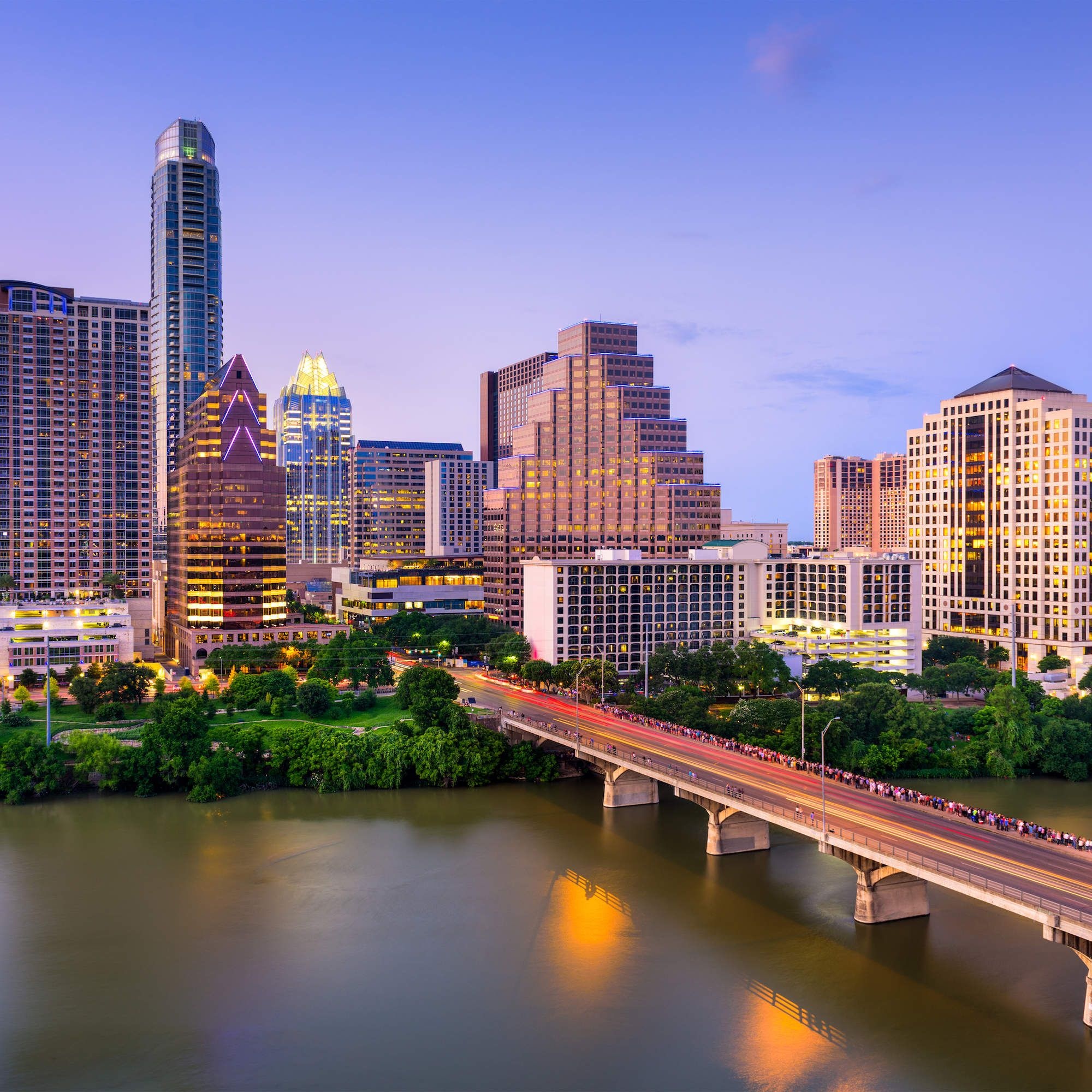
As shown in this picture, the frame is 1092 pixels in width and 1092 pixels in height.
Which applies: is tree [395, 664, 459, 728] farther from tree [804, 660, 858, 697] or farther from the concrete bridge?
tree [804, 660, 858, 697]

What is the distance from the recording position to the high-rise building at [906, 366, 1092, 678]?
548 feet

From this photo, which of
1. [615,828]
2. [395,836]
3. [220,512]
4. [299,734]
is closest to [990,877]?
[615,828]

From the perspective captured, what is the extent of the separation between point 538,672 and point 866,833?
236 ft

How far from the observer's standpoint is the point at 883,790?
250ft

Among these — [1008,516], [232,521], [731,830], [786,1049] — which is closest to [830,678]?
[731,830]

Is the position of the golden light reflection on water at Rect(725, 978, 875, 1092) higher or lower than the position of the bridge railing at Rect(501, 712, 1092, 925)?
lower

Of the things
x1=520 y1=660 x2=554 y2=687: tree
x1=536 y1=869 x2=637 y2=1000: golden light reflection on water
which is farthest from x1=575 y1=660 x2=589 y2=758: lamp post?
x1=536 y1=869 x2=637 y2=1000: golden light reflection on water

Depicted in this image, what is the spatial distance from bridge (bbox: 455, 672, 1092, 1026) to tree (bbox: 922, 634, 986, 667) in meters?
83.4

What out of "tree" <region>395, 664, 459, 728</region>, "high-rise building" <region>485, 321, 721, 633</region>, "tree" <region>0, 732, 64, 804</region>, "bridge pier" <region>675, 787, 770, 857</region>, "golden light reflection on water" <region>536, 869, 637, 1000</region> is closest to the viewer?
"golden light reflection on water" <region>536, 869, 637, 1000</region>

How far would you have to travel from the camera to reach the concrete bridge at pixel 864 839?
52.6 meters

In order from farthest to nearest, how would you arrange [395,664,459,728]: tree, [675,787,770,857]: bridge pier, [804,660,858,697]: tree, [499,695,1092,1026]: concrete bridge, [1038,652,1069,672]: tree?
[1038,652,1069,672]: tree → [804,660,858,697]: tree → [395,664,459,728]: tree → [675,787,770,857]: bridge pier → [499,695,1092,1026]: concrete bridge

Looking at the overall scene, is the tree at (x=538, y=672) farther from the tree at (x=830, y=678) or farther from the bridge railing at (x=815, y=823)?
the tree at (x=830, y=678)

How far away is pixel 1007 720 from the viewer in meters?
108

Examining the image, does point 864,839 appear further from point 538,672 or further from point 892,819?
point 538,672
